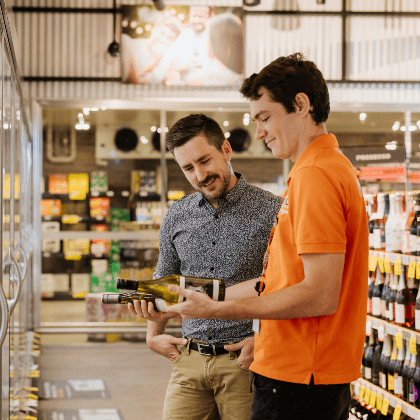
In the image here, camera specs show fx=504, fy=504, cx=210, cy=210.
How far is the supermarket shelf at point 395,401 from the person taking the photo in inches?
125

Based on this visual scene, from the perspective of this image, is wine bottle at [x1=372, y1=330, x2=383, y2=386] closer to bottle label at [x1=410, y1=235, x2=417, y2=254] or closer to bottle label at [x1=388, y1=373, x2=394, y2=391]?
bottle label at [x1=388, y1=373, x2=394, y2=391]

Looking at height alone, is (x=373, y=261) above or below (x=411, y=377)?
above

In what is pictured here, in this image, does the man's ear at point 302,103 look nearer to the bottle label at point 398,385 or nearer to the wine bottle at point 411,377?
the wine bottle at point 411,377

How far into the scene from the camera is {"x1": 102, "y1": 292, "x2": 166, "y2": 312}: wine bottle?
1.58m

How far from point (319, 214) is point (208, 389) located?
0.94 m

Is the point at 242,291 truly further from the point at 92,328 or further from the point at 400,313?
the point at 92,328

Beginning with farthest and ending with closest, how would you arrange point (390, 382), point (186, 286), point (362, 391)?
1. point (362, 391)
2. point (390, 382)
3. point (186, 286)

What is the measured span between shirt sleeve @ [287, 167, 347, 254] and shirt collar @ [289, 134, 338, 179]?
0.07 metres

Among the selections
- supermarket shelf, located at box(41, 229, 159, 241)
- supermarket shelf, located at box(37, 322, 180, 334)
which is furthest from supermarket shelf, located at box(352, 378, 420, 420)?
supermarket shelf, located at box(41, 229, 159, 241)

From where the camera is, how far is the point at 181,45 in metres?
7.16

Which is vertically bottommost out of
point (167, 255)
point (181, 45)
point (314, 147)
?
point (167, 255)

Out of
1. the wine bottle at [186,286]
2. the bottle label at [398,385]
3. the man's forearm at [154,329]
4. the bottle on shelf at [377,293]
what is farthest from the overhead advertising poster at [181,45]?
the wine bottle at [186,286]

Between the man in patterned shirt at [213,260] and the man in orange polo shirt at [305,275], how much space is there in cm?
42

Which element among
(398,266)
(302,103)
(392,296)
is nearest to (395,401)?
(392,296)
